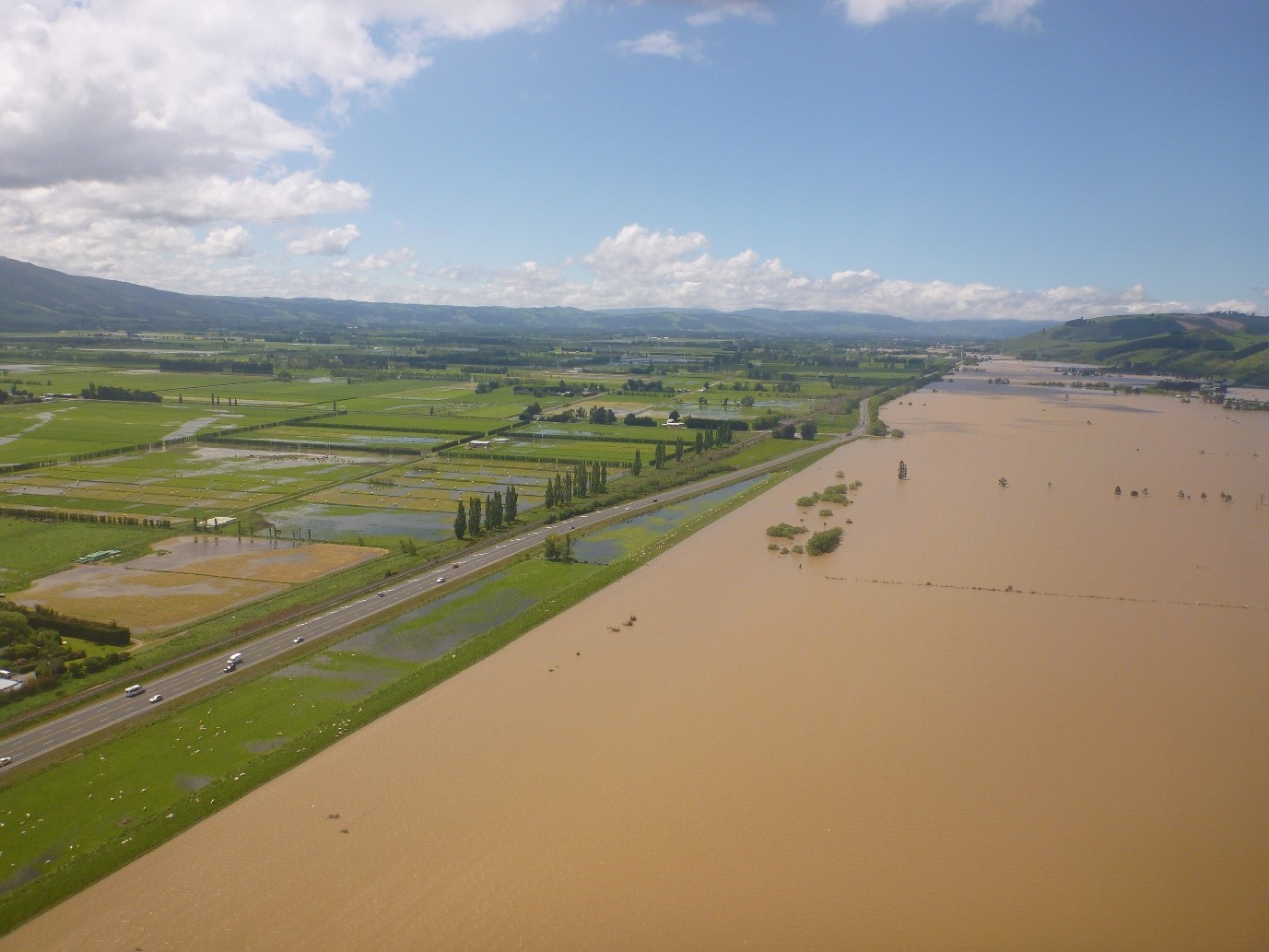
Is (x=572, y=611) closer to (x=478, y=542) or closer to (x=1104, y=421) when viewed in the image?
(x=478, y=542)

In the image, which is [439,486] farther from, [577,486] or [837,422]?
[837,422]

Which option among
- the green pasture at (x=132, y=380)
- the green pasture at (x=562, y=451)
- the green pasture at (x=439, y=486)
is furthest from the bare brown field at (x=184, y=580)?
the green pasture at (x=132, y=380)

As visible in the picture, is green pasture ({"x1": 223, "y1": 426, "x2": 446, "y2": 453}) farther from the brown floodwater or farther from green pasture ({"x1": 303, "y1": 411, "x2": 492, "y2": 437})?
the brown floodwater

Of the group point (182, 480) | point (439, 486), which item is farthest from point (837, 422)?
point (182, 480)

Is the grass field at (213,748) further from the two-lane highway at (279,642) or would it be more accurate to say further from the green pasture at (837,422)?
the green pasture at (837,422)

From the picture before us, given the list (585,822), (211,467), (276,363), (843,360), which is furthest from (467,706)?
(843,360)
